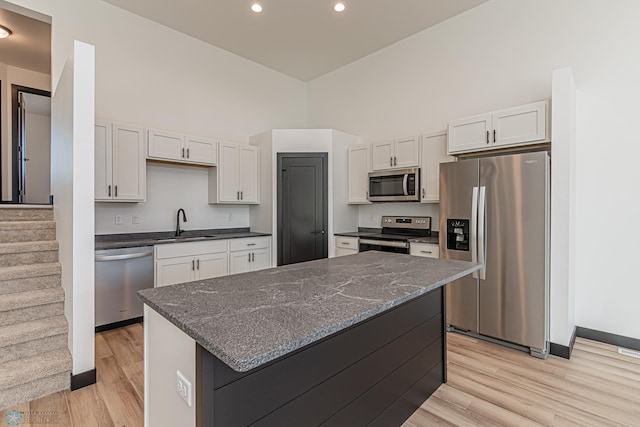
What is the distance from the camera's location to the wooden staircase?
2102 millimetres

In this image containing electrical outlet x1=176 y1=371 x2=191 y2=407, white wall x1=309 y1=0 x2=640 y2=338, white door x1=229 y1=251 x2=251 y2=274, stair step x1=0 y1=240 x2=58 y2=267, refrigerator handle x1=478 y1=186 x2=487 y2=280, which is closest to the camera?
electrical outlet x1=176 y1=371 x2=191 y2=407

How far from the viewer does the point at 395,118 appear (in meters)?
4.60

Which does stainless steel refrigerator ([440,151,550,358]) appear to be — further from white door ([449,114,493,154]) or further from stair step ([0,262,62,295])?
stair step ([0,262,62,295])

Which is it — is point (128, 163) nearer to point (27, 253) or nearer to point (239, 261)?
point (27, 253)

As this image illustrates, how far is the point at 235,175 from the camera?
454cm

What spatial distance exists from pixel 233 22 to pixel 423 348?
13.9 ft

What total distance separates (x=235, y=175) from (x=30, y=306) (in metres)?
2.65

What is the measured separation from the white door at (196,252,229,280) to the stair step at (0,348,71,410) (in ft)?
5.41

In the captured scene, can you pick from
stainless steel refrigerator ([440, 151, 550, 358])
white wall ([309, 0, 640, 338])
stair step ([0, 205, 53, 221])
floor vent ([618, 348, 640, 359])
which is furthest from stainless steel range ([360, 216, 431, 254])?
stair step ([0, 205, 53, 221])

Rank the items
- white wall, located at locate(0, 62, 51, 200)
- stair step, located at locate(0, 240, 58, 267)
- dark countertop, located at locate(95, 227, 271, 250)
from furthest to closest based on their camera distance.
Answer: white wall, located at locate(0, 62, 51, 200), dark countertop, located at locate(95, 227, 271, 250), stair step, located at locate(0, 240, 58, 267)

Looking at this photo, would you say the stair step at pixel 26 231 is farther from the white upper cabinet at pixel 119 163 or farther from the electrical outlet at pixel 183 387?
the electrical outlet at pixel 183 387

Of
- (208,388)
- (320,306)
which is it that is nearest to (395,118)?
(320,306)

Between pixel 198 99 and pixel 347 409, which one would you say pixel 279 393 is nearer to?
pixel 347 409

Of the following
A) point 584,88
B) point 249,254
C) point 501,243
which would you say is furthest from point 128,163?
point 584,88
